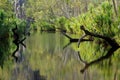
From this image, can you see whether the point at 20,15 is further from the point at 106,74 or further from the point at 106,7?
the point at 106,74

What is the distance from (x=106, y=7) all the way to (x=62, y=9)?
33971mm

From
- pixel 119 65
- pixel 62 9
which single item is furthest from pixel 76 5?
pixel 119 65

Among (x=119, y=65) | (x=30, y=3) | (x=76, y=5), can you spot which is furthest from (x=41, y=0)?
(x=119, y=65)

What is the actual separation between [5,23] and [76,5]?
106ft

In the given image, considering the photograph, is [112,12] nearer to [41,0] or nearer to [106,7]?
[106,7]

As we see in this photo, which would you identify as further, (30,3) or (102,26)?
(30,3)

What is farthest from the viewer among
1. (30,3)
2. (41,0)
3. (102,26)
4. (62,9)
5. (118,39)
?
(30,3)

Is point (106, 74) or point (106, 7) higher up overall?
point (106, 7)

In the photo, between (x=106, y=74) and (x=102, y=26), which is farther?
(x=102, y=26)

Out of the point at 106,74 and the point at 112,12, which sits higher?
the point at 112,12

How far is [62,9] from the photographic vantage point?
178ft

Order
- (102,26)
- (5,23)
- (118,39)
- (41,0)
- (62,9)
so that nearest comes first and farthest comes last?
(118,39) < (102,26) < (5,23) < (62,9) < (41,0)

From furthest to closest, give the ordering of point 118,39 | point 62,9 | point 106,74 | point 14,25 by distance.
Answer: point 62,9 → point 14,25 → point 118,39 → point 106,74

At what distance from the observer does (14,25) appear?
26859 mm
